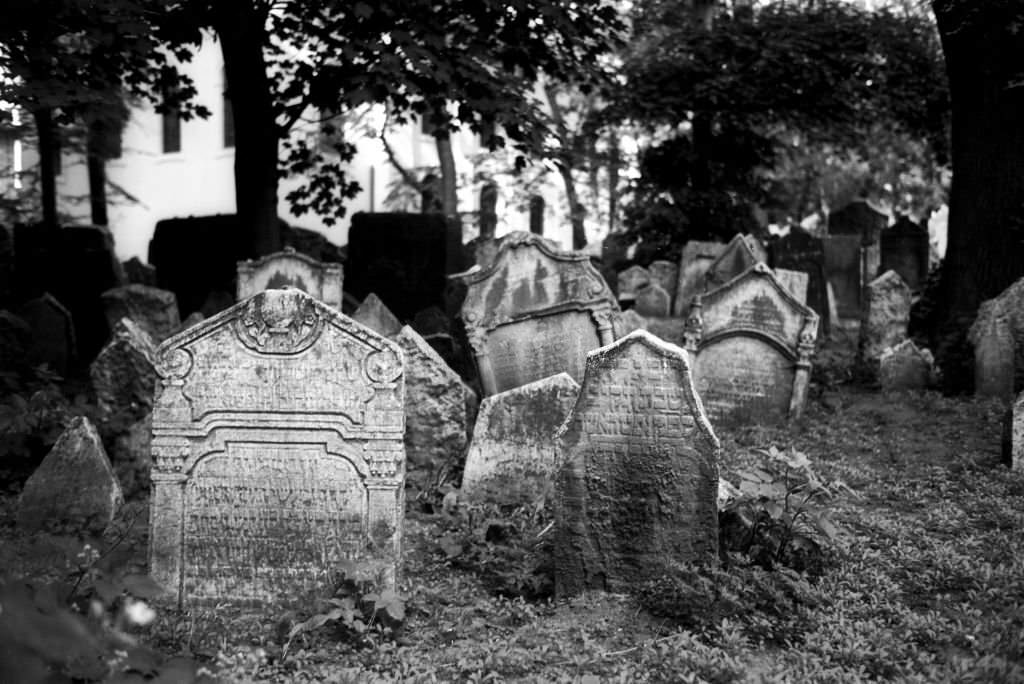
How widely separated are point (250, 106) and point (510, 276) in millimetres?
4691

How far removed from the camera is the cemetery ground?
4562 millimetres

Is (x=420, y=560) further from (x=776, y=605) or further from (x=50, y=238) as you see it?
(x=50, y=238)

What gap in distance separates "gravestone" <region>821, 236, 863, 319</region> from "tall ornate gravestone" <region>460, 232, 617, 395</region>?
9.88m

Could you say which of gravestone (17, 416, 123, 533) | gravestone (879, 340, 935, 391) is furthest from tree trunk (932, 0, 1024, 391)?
gravestone (17, 416, 123, 533)

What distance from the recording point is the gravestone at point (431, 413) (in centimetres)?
788

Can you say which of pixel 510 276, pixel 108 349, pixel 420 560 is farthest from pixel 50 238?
pixel 420 560

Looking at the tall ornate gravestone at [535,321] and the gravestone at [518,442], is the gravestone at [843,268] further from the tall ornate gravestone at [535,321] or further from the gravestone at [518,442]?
the gravestone at [518,442]

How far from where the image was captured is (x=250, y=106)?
12352mm

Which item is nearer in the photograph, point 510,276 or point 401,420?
point 401,420

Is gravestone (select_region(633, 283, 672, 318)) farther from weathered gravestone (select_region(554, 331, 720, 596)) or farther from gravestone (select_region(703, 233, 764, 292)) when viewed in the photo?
weathered gravestone (select_region(554, 331, 720, 596))

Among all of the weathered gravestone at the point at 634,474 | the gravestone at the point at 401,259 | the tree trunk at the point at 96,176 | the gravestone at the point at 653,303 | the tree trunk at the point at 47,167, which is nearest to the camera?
the weathered gravestone at the point at 634,474

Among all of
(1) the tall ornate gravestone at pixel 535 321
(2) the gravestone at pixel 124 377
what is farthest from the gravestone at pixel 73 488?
(1) the tall ornate gravestone at pixel 535 321

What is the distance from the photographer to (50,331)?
37.8ft

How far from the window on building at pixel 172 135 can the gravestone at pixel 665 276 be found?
737 inches
